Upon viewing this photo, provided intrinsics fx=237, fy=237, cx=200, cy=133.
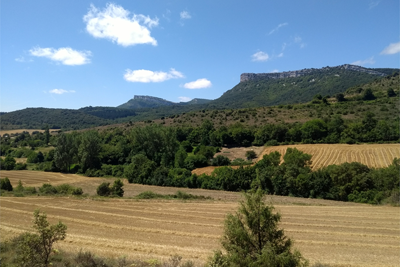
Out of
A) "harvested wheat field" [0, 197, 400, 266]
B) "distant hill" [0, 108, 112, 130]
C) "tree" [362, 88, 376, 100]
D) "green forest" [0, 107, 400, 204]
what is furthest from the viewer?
"distant hill" [0, 108, 112, 130]

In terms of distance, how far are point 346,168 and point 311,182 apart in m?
5.06

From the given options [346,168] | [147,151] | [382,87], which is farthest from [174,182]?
[382,87]

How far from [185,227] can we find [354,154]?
46.4 metres

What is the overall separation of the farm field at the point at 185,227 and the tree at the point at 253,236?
6746 mm

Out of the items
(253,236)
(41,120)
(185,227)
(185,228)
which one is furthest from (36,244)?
(41,120)

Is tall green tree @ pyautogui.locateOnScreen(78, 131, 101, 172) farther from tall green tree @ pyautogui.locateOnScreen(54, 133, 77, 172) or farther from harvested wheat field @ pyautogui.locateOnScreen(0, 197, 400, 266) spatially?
harvested wheat field @ pyautogui.locateOnScreen(0, 197, 400, 266)

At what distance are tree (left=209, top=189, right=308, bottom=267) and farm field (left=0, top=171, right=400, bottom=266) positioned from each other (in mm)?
6746

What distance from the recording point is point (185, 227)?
1980cm

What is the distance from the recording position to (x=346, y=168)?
3353 cm

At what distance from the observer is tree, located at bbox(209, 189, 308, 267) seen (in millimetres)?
6938

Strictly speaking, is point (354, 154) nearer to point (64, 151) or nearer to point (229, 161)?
point (229, 161)

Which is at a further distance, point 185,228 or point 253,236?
point 185,228

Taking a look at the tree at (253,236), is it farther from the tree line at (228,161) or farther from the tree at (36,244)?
the tree line at (228,161)

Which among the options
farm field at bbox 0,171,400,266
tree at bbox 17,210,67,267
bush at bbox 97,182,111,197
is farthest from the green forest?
tree at bbox 17,210,67,267
